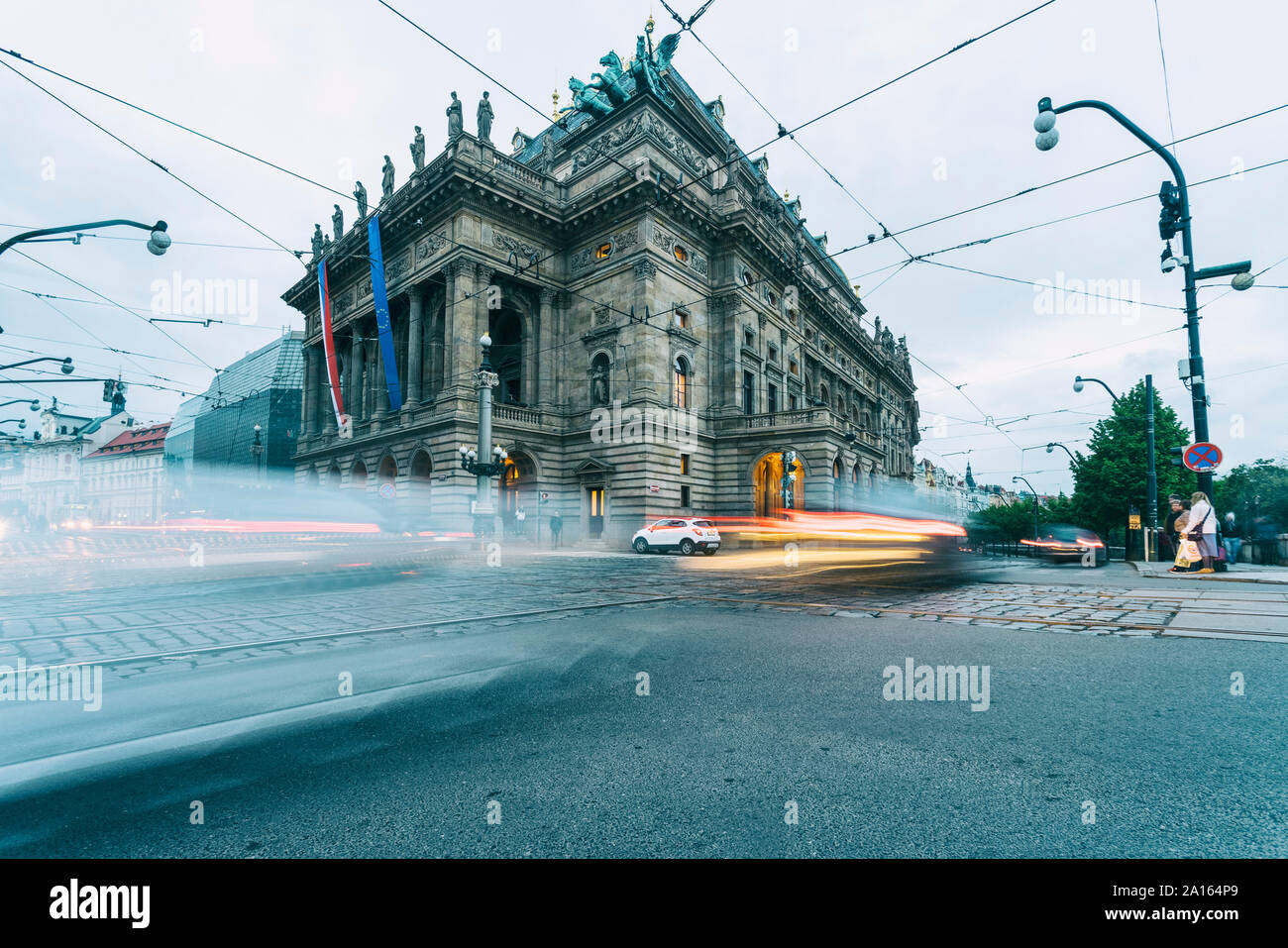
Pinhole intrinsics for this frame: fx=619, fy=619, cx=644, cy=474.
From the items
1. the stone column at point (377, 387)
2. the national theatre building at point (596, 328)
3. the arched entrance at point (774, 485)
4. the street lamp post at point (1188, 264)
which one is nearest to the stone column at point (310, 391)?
the stone column at point (377, 387)

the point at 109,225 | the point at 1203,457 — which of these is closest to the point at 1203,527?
the point at 1203,457

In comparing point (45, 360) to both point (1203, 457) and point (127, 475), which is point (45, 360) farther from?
point (127, 475)

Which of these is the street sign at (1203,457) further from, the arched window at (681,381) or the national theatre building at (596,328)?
the arched window at (681,381)

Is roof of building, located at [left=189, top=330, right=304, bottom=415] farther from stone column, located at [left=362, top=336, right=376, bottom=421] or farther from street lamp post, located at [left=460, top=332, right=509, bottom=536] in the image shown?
street lamp post, located at [left=460, top=332, right=509, bottom=536]

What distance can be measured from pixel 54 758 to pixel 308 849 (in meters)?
2.04

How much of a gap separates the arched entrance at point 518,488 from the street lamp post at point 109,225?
18.9 metres

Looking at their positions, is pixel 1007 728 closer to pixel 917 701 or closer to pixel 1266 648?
pixel 917 701

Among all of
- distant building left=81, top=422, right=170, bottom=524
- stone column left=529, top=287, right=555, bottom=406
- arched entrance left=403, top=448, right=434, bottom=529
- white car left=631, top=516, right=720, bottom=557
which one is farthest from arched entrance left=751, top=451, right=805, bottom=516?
distant building left=81, top=422, right=170, bottom=524

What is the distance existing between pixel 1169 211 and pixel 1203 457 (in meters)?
5.46

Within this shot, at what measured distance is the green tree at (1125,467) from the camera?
129 ft

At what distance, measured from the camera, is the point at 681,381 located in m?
33.8
